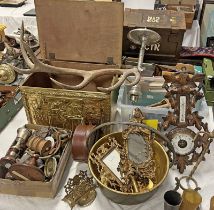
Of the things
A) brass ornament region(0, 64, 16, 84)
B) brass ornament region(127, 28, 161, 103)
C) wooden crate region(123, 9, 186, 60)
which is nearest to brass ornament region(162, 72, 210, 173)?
brass ornament region(127, 28, 161, 103)

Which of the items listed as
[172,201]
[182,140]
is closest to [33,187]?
[172,201]

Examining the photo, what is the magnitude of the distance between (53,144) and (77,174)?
0.15 metres

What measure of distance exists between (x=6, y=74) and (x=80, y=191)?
773 mm

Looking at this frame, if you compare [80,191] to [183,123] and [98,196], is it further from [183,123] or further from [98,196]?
[183,123]

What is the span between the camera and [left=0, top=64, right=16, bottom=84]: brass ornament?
1.41 m

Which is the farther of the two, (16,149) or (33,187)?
(16,149)

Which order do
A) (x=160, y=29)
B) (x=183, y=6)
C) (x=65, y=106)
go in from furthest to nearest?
1. (x=183, y=6)
2. (x=160, y=29)
3. (x=65, y=106)

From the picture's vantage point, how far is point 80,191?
955 millimetres

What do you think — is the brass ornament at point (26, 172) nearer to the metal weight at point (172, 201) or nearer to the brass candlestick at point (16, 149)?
the brass candlestick at point (16, 149)

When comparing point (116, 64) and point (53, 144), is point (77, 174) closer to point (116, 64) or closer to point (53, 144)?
point (53, 144)

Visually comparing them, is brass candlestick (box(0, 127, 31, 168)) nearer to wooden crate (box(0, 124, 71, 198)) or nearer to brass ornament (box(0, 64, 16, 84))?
wooden crate (box(0, 124, 71, 198))

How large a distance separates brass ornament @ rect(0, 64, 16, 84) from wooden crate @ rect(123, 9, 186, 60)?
0.64 m

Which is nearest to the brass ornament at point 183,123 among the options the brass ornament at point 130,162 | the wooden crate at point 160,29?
the brass ornament at point 130,162

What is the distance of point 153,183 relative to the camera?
3.24 ft
